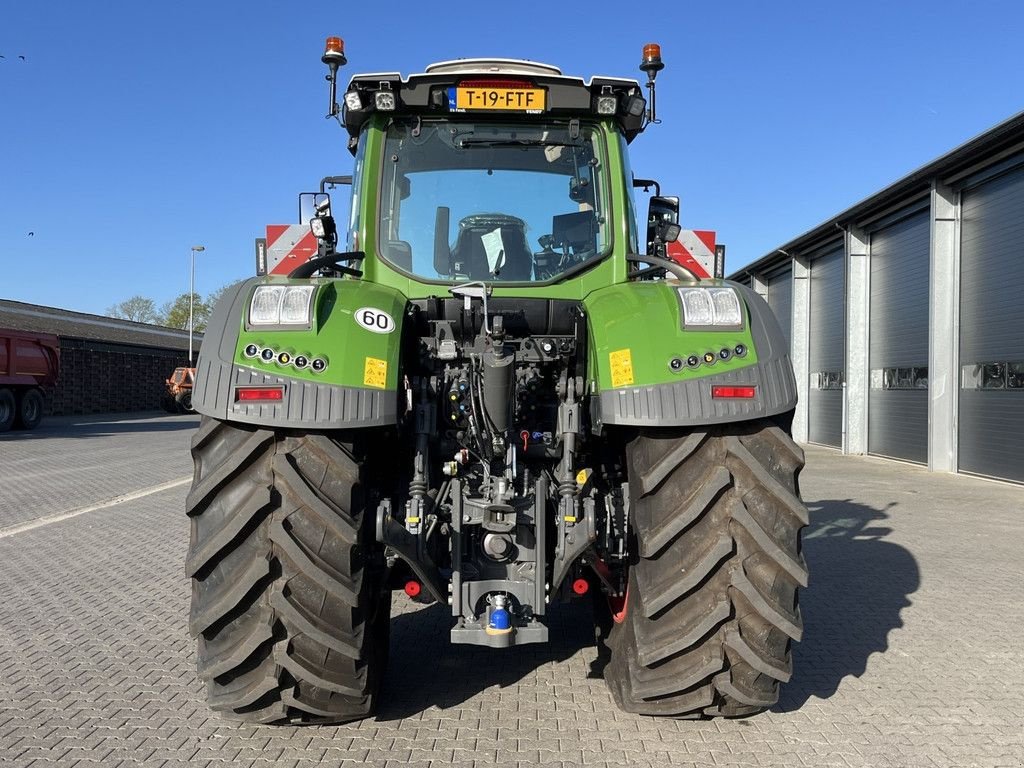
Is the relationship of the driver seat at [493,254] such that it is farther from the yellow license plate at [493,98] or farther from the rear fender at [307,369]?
the rear fender at [307,369]

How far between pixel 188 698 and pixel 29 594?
2.67 m

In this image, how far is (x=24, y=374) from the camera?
80.7 feet

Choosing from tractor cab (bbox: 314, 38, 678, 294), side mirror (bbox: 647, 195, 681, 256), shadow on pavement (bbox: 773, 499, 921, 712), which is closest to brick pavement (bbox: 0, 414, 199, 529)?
tractor cab (bbox: 314, 38, 678, 294)

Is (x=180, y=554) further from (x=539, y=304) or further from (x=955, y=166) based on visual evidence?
(x=955, y=166)

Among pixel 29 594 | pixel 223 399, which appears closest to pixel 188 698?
pixel 223 399

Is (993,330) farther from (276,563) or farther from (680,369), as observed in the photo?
(276,563)

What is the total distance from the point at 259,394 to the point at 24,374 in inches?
976

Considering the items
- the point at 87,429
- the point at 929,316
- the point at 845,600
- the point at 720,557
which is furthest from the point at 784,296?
the point at 720,557

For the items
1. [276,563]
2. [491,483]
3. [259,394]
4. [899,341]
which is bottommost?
[276,563]

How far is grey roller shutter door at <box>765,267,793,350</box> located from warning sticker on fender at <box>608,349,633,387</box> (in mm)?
21723

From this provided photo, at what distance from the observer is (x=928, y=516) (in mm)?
10461

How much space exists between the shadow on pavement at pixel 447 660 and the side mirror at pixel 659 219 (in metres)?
2.27

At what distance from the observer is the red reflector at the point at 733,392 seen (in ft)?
11.1

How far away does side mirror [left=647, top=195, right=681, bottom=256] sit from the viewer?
486 centimetres
